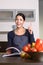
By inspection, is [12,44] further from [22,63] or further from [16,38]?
[22,63]

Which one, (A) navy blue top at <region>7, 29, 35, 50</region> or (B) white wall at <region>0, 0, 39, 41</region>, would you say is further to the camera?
(B) white wall at <region>0, 0, 39, 41</region>

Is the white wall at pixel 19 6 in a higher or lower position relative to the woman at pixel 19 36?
higher

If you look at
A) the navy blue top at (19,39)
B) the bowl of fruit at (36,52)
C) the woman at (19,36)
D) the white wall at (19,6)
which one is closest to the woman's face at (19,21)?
the woman at (19,36)

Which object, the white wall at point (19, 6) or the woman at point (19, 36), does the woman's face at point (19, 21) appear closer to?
the woman at point (19, 36)

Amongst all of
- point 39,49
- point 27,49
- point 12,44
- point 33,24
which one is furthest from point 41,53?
point 33,24

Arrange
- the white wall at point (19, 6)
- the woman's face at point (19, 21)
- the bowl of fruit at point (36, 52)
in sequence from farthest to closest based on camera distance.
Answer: the white wall at point (19, 6) → the woman's face at point (19, 21) → the bowl of fruit at point (36, 52)

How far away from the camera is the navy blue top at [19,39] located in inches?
69.2

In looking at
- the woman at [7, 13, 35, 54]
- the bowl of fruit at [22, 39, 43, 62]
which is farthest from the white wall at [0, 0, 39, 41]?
the bowl of fruit at [22, 39, 43, 62]

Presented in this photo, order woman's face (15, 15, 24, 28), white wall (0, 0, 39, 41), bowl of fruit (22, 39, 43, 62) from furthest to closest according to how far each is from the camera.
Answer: white wall (0, 0, 39, 41)
woman's face (15, 15, 24, 28)
bowl of fruit (22, 39, 43, 62)

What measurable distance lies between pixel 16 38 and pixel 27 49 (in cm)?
63

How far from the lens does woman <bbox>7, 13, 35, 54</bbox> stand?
1.75m

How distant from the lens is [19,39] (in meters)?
1.83

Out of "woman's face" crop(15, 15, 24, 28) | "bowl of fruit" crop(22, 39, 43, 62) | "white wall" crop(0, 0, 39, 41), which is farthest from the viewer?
"white wall" crop(0, 0, 39, 41)

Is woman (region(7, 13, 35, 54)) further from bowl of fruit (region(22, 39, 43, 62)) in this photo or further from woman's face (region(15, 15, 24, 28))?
bowl of fruit (region(22, 39, 43, 62))
